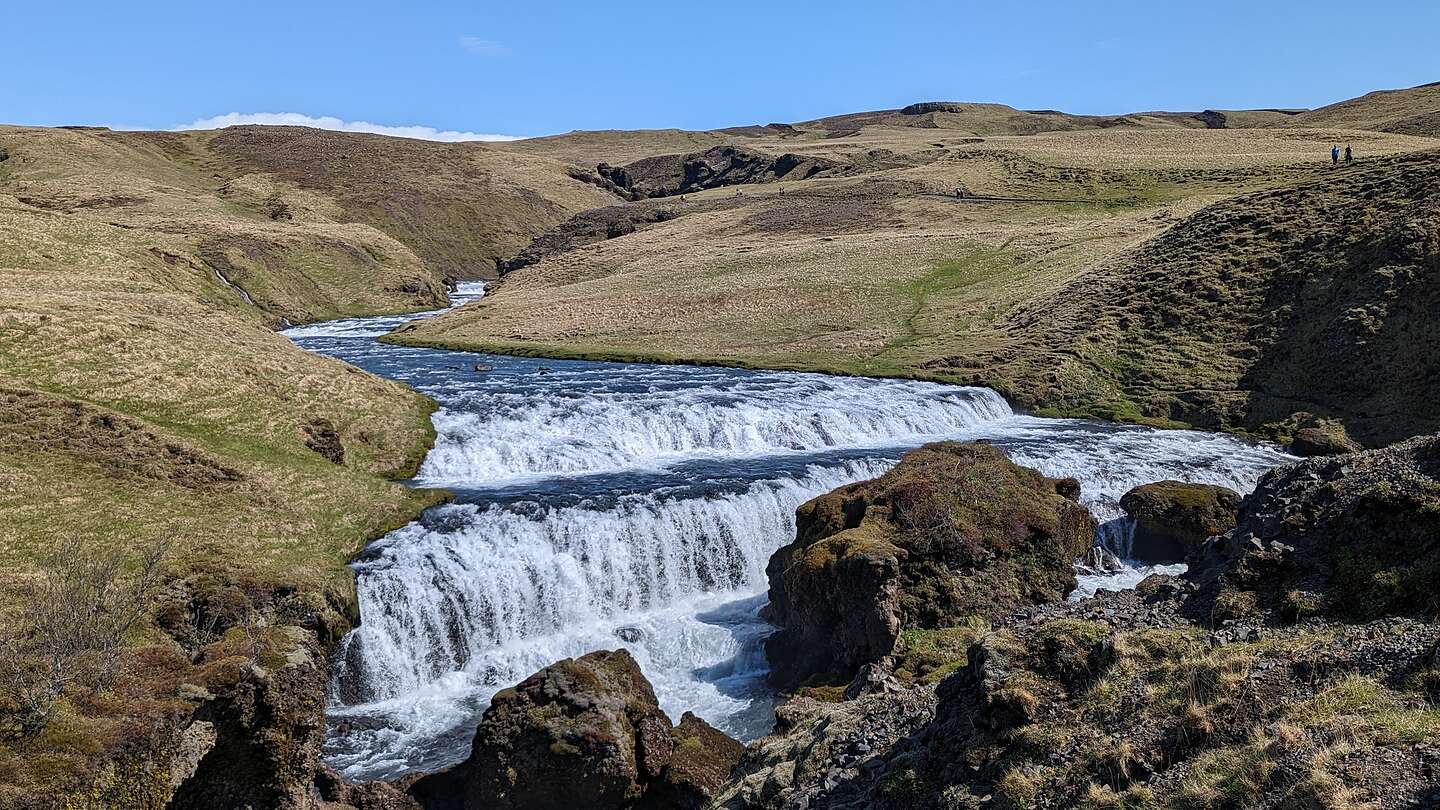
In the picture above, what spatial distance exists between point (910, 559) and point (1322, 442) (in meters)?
30.1

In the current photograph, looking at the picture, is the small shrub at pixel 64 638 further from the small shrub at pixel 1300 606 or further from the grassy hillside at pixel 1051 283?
the grassy hillside at pixel 1051 283

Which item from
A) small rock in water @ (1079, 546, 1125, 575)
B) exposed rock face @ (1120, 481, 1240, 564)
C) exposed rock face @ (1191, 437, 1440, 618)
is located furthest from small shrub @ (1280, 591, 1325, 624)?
exposed rock face @ (1120, 481, 1240, 564)

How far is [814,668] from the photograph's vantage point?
919 inches

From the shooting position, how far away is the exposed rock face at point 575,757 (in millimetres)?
16906

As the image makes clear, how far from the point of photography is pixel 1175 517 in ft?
104

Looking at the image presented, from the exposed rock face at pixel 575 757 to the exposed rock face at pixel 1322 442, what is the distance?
37067 millimetres

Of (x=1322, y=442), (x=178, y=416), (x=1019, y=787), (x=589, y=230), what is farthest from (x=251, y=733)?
(x=589, y=230)

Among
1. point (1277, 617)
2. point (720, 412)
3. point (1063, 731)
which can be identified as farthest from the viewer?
point (720, 412)

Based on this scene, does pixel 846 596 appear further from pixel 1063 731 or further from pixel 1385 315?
pixel 1385 315

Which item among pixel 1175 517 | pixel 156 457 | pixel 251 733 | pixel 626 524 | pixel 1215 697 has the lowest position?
pixel 1175 517

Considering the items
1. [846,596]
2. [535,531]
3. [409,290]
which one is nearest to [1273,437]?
[846,596]

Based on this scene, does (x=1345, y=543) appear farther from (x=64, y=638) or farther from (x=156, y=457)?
(x=156, y=457)

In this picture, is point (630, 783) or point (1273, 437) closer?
point (630, 783)

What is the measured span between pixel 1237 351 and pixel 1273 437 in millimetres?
10402
